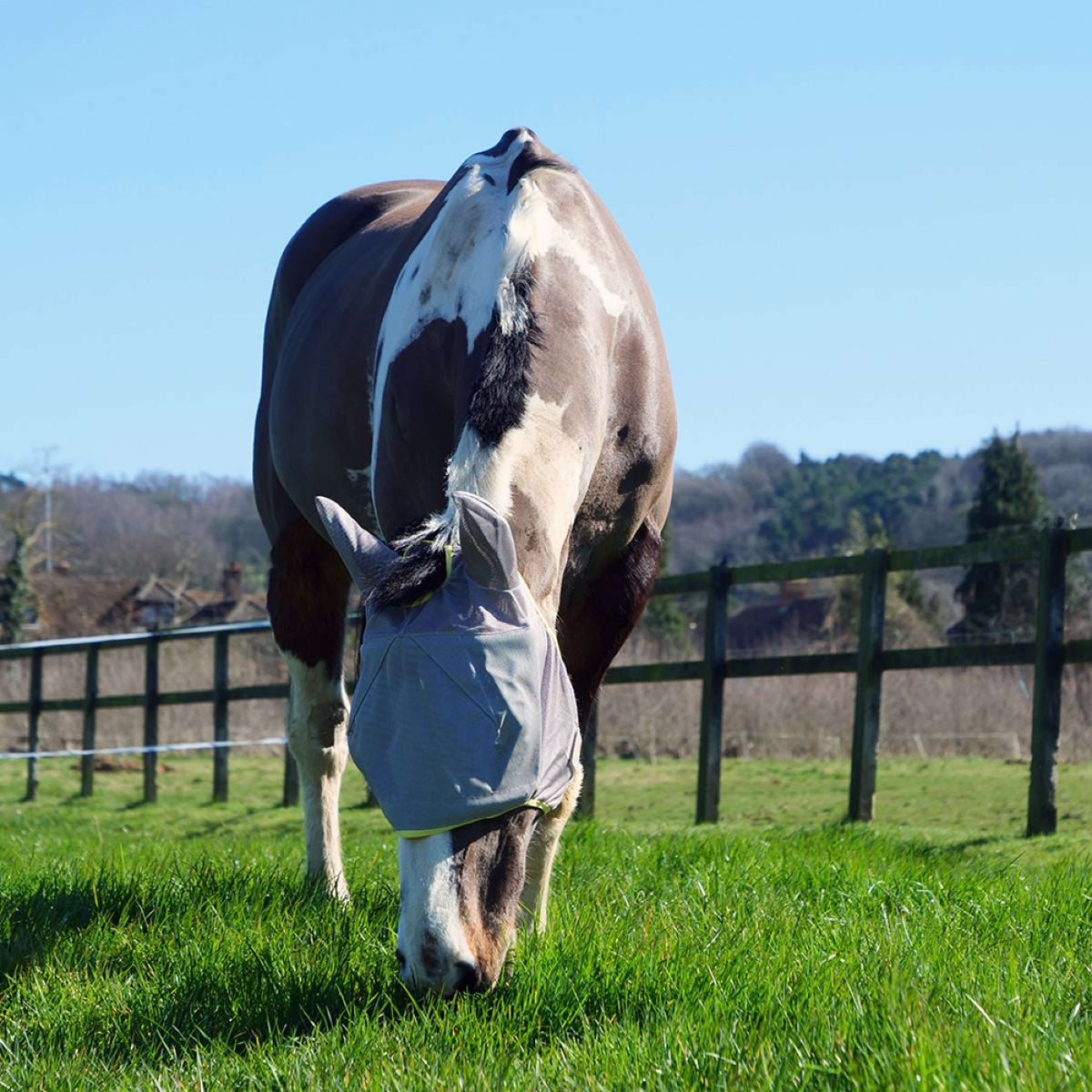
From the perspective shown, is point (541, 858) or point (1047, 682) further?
point (1047, 682)

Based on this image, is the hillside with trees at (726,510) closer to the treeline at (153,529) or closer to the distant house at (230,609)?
the treeline at (153,529)

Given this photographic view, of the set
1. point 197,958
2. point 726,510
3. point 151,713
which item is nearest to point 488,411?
point 197,958

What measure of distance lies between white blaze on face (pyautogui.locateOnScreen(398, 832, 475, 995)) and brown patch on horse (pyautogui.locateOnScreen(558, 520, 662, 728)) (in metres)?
1.31

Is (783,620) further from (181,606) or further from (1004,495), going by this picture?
(181,606)

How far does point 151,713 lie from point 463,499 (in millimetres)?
11269

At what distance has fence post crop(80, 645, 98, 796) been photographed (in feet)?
44.1

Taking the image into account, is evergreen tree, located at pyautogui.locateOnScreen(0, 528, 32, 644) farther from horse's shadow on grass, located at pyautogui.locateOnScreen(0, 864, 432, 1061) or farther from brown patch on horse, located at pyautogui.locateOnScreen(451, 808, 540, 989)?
brown patch on horse, located at pyautogui.locateOnScreen(451, 808, 540, 989)

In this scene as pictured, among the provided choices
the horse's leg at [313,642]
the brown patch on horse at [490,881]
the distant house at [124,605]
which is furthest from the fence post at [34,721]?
the distant house at [124,605]

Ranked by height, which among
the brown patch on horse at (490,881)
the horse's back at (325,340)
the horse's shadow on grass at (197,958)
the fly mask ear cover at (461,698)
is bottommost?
the horse's shadow on grass at (197,958)

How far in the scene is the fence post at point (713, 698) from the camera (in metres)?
8.27

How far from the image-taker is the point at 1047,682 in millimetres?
6520

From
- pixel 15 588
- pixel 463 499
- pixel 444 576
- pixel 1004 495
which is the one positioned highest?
pixel 1004 495

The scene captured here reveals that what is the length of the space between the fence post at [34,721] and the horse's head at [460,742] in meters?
12.4

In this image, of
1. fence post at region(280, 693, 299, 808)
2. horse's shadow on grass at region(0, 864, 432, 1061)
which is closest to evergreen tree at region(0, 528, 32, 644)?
fence post at region(280, 693, 299, 808)
